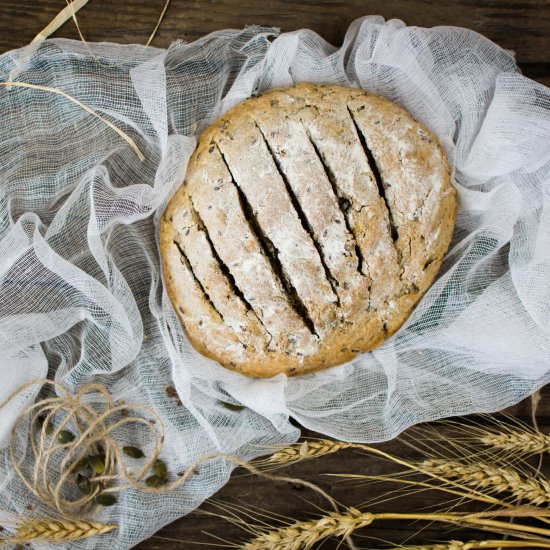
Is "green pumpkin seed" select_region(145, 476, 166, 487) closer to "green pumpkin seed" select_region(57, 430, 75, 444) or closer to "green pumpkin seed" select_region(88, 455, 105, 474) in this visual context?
"green pumpkin seed" select_region(88, 455, 105, 474)

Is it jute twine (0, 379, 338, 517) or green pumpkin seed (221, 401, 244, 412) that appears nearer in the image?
jute twine (0, 379, 338, 517)

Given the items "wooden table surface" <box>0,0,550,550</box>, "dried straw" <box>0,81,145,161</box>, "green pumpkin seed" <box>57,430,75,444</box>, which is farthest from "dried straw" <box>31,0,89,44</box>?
"green pumpkin seed" <box>57,430,75,444</box>

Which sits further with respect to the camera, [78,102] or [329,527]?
[329,527]

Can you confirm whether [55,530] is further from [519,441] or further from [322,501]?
[519,441]

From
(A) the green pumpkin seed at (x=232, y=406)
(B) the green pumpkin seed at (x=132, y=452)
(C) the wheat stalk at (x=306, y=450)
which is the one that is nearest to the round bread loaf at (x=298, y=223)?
(A) the green pumpkin seed at (x=232, y=406)

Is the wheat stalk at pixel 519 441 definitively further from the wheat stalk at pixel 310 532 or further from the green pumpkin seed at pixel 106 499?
the green pumpkin seed at pixel 106 499

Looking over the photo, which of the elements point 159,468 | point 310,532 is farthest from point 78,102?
point 310,532
